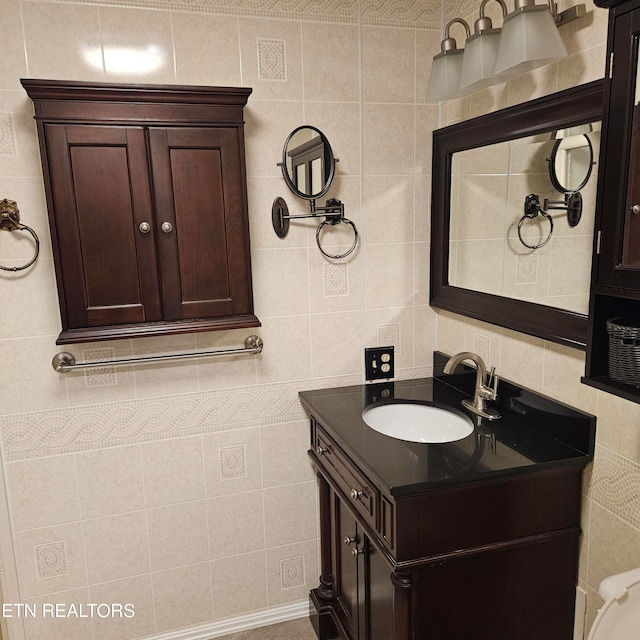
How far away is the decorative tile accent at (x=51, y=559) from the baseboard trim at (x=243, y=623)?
424 millimetres

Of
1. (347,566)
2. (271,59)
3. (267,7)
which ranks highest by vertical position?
(267,7)

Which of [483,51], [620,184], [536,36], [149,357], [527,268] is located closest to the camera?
[620,184]

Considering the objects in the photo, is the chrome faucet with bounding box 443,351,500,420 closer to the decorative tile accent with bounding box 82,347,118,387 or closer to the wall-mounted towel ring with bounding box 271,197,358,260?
the wall-mounted towel ring with bounding box 271,197,358,260

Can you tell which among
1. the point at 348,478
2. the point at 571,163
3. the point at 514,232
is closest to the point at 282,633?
the point at 348,478

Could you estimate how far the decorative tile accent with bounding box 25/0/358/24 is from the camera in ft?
5.57

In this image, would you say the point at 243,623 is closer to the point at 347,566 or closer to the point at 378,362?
the point at 347,566

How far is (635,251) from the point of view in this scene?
1043 mm

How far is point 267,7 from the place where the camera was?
1798mm

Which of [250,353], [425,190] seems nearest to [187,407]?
[250,353]

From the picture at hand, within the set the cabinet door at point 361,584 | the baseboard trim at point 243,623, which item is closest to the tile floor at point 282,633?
the baseboard trim at point 243,623

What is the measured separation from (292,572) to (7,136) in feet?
5.79

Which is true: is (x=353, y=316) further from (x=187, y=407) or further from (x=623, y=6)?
(x=623, y=6)

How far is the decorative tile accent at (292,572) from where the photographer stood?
214 centimetres

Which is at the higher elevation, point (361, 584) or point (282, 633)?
point (361, 584)
